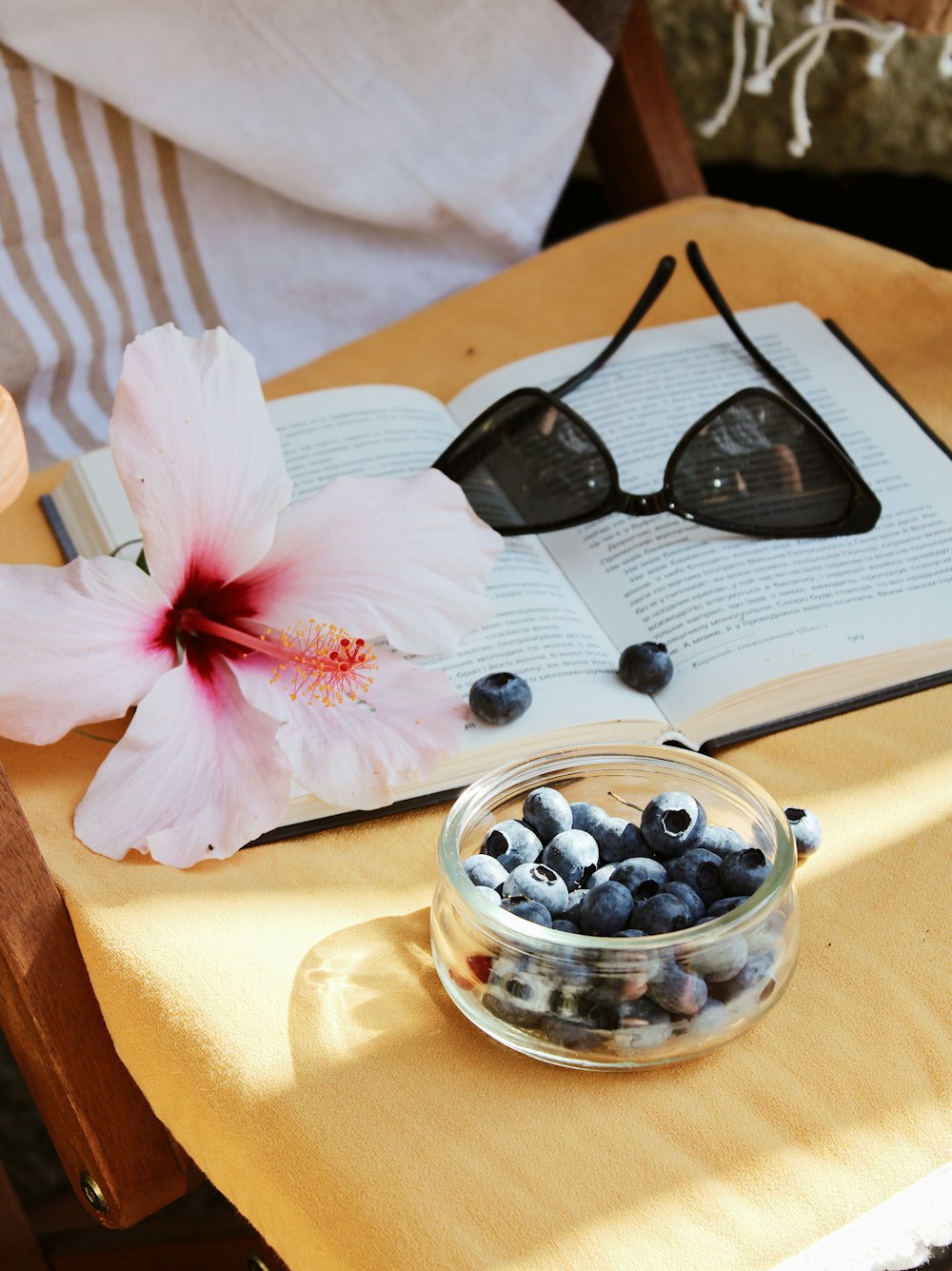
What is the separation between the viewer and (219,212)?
1118 mm

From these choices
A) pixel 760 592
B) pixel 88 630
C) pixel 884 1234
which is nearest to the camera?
pixel 884 1234

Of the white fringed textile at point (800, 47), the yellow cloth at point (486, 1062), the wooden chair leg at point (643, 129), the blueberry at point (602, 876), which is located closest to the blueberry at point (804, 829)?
the yellow cloth at point (486, 1062)

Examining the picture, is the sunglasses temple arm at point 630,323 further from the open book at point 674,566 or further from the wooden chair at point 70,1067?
the wooden chair at point 70,1067

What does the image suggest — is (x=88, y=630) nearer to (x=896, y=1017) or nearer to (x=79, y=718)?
(x=79, y=718)

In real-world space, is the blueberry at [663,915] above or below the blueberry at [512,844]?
above

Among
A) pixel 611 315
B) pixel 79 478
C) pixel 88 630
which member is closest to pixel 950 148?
pixel 611 315

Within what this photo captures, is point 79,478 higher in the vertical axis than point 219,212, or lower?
lower

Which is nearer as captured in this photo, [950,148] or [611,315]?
[611,315]

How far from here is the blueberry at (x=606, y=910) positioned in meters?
0.50

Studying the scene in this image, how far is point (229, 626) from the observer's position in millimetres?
667

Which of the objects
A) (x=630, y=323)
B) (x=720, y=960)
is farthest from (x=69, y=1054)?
(x=630, y=323)

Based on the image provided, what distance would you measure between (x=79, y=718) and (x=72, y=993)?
13cm

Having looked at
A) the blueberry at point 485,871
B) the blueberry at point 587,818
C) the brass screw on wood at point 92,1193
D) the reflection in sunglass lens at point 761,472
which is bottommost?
the brass screw on wood at point 92,1193

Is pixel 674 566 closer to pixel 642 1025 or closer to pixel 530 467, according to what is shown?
pixel 530 467
